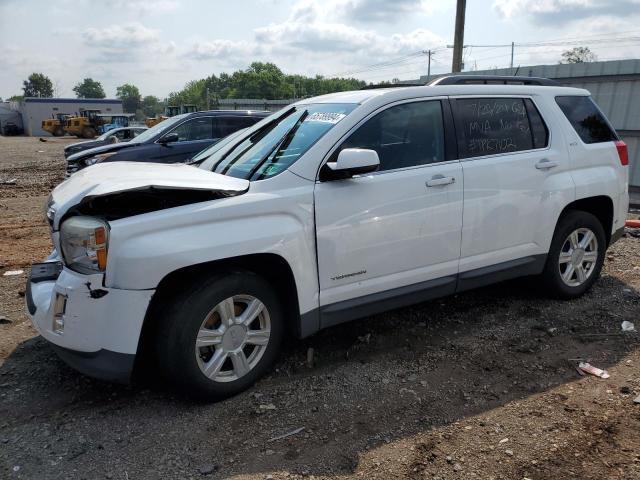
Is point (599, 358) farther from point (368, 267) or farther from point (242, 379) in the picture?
point (242, 379)

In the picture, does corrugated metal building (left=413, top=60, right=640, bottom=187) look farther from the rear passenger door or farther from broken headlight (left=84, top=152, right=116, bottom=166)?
broken headlight (left=84, top=152, right=116, bottom=166)

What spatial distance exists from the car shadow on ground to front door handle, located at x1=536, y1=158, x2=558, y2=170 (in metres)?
1.28

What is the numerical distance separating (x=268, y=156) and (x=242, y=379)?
1.49m

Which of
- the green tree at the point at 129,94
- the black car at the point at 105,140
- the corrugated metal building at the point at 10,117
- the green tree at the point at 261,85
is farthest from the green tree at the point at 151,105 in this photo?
the black car at the point at 105,140

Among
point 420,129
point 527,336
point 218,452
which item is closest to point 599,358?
point 527,336

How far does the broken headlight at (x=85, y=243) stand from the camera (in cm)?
284

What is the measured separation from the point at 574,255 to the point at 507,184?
4.07 feet

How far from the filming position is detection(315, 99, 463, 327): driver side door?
3.43 m

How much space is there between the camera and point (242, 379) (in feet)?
10.9

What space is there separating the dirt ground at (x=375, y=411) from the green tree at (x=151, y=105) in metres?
179

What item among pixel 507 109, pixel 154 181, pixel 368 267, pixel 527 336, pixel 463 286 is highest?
pixel 507 109

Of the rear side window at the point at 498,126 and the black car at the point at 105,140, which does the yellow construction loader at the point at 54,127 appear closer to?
the black car at the point at 105,140

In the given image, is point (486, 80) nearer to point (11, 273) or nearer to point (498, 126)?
point (498, 126)

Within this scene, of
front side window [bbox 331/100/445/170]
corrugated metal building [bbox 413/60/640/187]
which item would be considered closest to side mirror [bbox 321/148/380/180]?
front side window [bbox 331/100/445/170]
